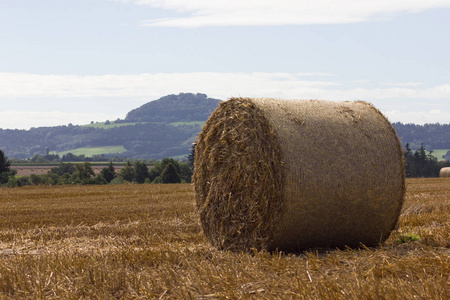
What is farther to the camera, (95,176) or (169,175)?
(169,175)

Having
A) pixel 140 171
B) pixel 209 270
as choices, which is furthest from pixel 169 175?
pixel 209 270

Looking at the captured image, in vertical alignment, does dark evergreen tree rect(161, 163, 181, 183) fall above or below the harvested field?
below

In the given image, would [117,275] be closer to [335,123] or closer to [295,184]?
[295,184]

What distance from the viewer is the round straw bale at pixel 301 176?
7777 millimetres

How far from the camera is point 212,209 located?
8977mm

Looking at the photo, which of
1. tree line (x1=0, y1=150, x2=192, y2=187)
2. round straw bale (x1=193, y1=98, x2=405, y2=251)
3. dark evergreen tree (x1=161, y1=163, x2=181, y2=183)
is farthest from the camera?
dark evergreen tree (x1=161, y1=163, x2=181, y2=183)

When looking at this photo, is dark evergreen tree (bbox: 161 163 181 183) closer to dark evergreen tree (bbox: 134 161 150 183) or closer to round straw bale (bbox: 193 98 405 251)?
dark evergreen tree (bbox: 134 161 150 183)

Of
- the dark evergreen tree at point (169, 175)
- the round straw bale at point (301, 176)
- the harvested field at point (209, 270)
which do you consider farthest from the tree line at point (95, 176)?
the round straw bale at point (301, 176)

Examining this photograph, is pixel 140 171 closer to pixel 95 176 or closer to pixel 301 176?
pixel 95 176

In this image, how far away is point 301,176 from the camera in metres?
7.71

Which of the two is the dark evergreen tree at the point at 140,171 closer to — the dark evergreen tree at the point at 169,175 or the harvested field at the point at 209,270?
the dark evergreen tree at the point at 169,175

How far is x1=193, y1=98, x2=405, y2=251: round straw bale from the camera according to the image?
7777 millimetres

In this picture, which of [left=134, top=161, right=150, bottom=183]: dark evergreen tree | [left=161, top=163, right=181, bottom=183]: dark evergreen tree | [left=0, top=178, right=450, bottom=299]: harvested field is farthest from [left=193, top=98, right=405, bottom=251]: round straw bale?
[left=134, top=161, right=150, bottom=183]: dark evergreen tree

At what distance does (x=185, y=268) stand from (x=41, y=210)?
9.96 meters
